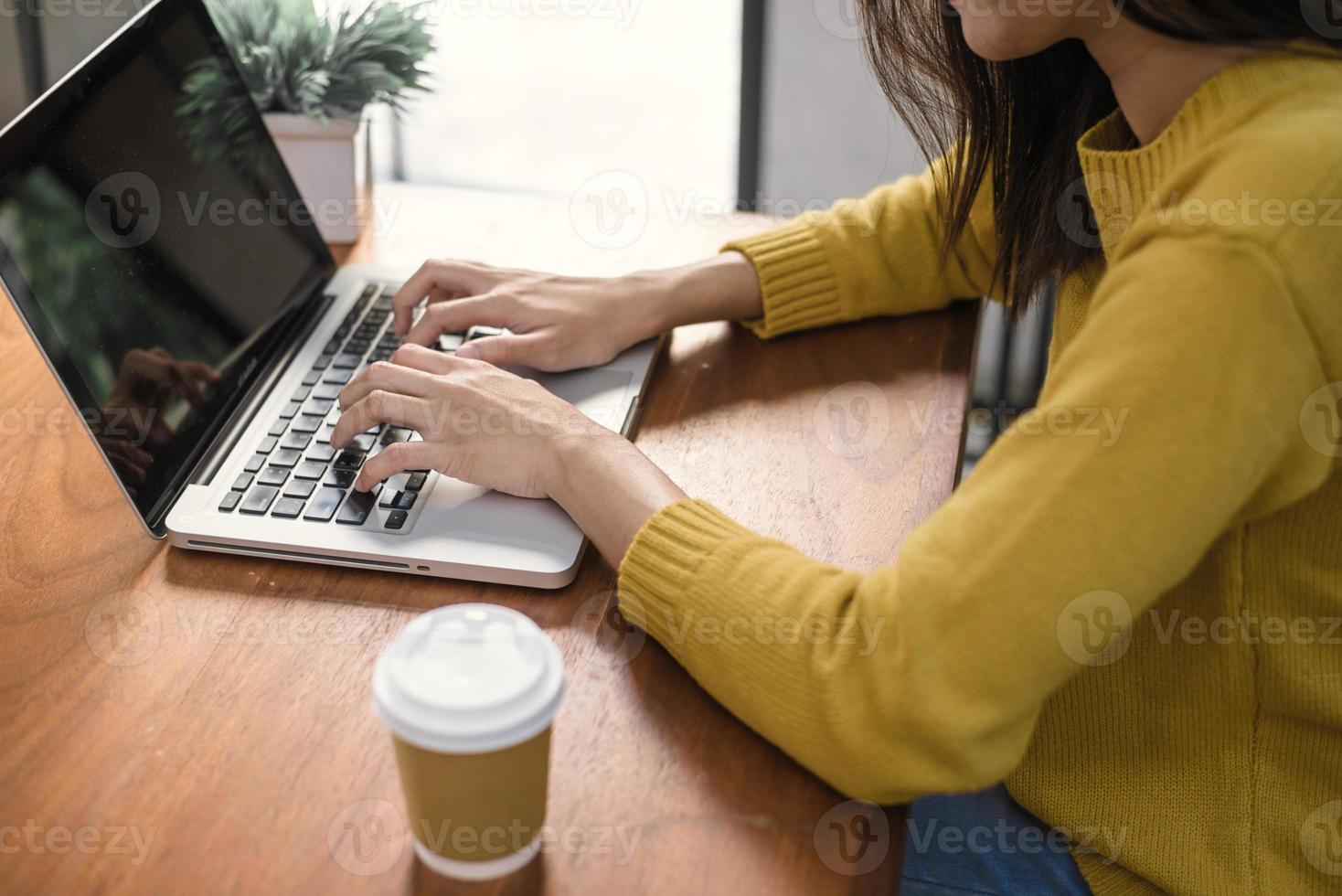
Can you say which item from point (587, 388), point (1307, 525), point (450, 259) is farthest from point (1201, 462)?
point (450, 259)

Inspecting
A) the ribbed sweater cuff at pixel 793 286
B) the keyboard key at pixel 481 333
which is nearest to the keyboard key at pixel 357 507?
the keyboard key at pixel 481 333

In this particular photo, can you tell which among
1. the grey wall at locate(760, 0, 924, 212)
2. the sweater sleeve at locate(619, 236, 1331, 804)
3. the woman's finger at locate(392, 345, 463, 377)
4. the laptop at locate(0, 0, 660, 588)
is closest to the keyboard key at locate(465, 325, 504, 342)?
the laptop at locate(0, 0, 660, 588)

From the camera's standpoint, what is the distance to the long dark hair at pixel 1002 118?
90 cm

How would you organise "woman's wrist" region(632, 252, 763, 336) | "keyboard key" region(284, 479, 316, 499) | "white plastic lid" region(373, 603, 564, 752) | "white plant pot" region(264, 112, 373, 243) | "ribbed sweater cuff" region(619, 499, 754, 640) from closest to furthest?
1. "white plastic lid" region(373, 603, 564, 752)
2. "ribbed sweater cuff" region(619, 499, 754, 640)
3. "keyboard key" region(284, 479, 316, 499)
4. "woman's wrist" region(632, 252, 763, 336)
5. "white plant pot" region(264, 112, 373, 243)

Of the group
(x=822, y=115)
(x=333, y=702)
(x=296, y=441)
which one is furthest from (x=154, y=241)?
(x=822, y=115)

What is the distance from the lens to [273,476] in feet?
2.66

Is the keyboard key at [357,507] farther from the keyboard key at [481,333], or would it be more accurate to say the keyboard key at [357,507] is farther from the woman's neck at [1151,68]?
the woman's neck at [1151,68]

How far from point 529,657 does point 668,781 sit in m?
0.14

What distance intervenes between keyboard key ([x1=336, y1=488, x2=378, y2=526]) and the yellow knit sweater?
0.61ft

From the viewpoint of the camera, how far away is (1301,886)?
0.74 meters

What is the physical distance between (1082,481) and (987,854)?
347 mm

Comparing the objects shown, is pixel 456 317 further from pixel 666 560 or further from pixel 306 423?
pixel 666 560

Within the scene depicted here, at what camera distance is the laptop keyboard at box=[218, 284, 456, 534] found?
775 millimetres

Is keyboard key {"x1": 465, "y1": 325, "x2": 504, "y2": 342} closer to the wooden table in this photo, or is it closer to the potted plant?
the wooden table
